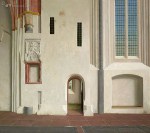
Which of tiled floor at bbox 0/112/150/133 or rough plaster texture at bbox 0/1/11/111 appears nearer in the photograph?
tiled floor at bbox 0/112/150/133

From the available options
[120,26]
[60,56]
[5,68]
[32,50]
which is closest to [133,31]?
[120,26]

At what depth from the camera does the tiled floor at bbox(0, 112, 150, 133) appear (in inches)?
539

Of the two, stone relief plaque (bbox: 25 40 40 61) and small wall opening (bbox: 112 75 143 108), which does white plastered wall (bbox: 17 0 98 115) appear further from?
small wall opening (bbox: 112 75 143 108)

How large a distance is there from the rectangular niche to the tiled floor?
8.35 feet

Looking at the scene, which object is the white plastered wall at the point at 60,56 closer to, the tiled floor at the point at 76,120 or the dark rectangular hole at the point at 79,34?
the dark rectangular hole at the point at 79,34

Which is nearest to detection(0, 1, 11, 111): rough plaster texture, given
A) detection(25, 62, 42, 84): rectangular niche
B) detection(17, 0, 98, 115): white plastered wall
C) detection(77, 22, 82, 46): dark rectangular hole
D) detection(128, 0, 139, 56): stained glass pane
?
detection(17, 0, 98, 115): white plastered wall

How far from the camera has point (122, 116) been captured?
53.7ft

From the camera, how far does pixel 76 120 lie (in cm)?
1486

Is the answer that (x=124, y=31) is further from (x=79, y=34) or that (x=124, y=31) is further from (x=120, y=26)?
(x=79, y=34)

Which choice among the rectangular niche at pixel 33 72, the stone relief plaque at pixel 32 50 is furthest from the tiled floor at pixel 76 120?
the stone relief plaque at pixel 32 50

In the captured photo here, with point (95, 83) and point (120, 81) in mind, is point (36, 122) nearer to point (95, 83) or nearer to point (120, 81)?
point (95, 83)

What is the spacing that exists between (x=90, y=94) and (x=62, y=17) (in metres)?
5.86

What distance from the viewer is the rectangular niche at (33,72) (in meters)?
16.9

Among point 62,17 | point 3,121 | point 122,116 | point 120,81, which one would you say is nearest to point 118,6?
point 62,17
